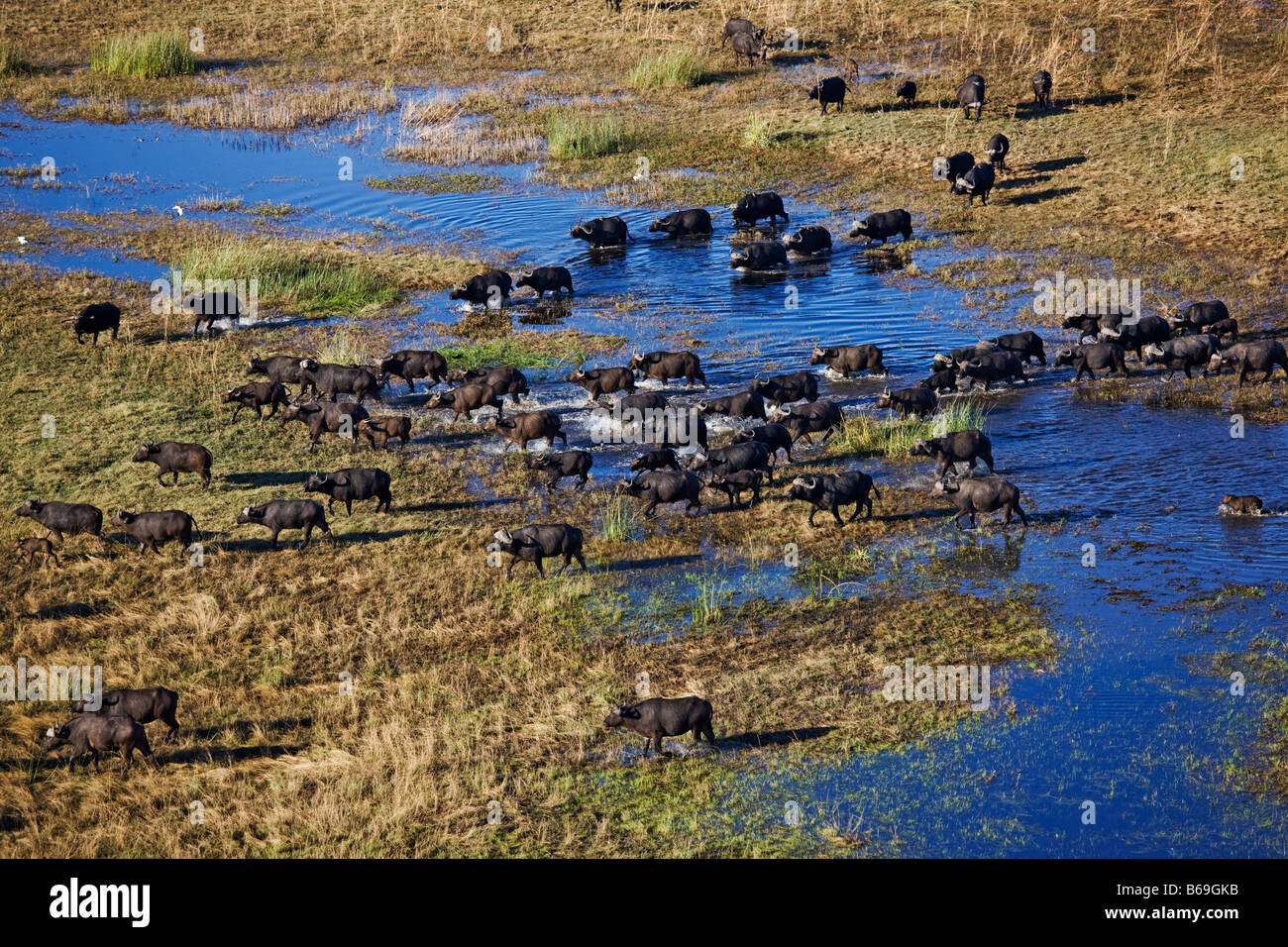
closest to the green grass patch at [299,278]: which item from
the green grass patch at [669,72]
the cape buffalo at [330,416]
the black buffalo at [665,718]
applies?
the cape buffalo at [330,416]

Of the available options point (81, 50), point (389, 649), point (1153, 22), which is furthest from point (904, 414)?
point (81, 50)

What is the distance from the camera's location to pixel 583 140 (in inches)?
1512

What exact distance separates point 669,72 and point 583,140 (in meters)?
6.15

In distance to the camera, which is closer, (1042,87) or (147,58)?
(1042,87)

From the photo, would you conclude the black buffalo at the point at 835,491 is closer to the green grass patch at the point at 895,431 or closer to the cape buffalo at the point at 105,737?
the green grass patch at the point at 895,431

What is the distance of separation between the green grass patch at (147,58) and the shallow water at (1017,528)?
30.1 ft

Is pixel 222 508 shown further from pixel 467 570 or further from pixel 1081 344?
pixel 1081 344

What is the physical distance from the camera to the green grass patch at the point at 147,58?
46.5 metres

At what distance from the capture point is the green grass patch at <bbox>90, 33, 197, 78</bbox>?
4647 cm

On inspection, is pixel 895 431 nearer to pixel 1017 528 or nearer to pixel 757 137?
pixel 1017 528

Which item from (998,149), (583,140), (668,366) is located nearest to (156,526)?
(668,366)

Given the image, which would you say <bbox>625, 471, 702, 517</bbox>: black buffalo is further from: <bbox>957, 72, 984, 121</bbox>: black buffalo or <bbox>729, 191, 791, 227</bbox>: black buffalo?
<bbox>957, 72, 984, 121</bbox>: black buffalo

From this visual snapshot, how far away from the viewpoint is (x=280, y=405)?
23.5 metres

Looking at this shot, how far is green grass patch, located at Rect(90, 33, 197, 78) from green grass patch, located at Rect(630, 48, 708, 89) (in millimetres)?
16351
